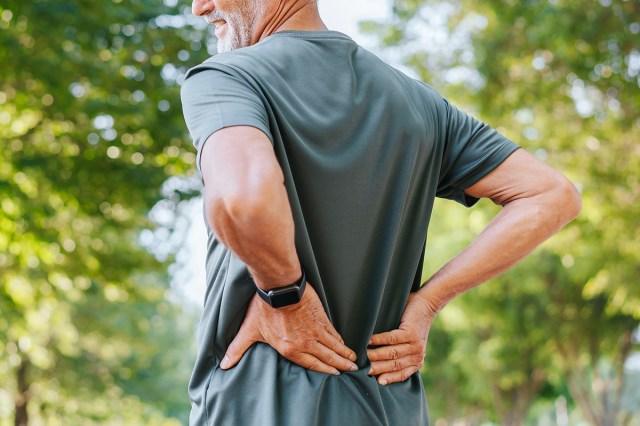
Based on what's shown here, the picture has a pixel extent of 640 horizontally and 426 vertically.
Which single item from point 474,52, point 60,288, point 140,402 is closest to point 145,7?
point 474,52

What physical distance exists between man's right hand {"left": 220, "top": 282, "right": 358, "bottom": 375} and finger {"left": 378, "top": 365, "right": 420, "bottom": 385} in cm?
15

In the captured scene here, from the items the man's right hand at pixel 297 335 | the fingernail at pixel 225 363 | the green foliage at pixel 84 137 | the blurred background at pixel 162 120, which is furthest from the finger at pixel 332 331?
the green foliage at pixel 84 137

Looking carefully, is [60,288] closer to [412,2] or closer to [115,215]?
[115,215]

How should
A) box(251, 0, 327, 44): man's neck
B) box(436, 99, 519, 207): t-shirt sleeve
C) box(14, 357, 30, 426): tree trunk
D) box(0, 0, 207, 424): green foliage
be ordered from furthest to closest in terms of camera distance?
box(14, 357, 30, 426): tree trunk, box(0, 0, 207, 424): green foliage, box(436, 99, 519, 207): t-shirt sleeve, box(251, 0, 327, 44): man's neck

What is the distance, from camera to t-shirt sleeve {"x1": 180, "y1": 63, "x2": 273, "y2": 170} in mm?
1855

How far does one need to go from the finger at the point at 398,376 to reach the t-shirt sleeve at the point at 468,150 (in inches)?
21.7

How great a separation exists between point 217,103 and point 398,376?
84cm

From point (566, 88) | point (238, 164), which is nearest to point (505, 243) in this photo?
point (238, 164)

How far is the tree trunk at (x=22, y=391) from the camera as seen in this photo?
25.8 meters

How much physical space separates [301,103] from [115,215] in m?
12.1

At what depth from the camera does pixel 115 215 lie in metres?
13.8

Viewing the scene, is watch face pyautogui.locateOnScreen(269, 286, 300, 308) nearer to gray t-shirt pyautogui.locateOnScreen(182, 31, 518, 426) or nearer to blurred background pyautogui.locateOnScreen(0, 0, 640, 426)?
gray t-shirt pyautogui.locateOnScreen(182, 31, 518, 426)

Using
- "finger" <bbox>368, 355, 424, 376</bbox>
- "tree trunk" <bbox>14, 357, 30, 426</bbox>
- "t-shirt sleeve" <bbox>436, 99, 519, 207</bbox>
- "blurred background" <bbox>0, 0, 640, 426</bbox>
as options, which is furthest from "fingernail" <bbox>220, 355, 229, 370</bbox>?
"tree trunk" <bbox>14, 357, 30, 426</bbox>

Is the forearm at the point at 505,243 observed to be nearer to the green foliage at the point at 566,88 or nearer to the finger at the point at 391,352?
the finger at the point at 391,352
